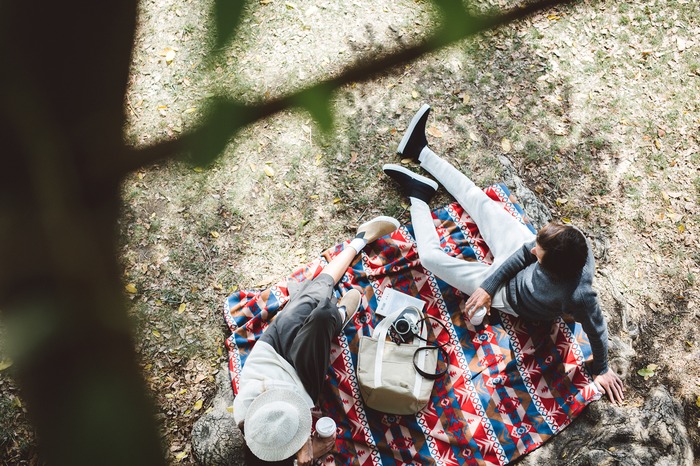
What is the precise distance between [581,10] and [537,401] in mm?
4882

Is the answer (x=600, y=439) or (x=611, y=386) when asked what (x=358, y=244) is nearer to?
(x=611, y=386)

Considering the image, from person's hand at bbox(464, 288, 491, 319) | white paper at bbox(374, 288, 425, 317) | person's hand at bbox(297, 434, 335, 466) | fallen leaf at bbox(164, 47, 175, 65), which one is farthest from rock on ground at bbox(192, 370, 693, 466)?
fallen leaf at bbox(164, 47, 175, 65)

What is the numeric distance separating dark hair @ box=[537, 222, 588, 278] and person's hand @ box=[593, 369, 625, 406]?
109 centimetres

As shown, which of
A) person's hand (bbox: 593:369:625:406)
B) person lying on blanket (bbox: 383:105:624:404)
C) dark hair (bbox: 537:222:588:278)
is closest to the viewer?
dark hair (bbox: 537:222:588:278)

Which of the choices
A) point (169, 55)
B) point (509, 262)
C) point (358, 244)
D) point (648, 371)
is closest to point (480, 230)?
point (509, 262)

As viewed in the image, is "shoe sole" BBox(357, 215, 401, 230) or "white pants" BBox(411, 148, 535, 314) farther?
"shoe sole" BBox(357, 215, 401, 230)

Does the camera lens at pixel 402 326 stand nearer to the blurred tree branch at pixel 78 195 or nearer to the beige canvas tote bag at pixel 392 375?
the beige canvas tote bag at pixel 392 375

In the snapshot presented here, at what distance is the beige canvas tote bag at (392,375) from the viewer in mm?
3992

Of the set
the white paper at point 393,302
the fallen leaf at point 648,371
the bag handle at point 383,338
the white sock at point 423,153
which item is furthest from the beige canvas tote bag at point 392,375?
the fallen leaf at point 648,371

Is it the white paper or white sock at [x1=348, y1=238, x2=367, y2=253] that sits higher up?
white sock at [x1=348, y1=238, x2=367, y2=253]

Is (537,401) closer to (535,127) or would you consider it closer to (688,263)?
(688,263)

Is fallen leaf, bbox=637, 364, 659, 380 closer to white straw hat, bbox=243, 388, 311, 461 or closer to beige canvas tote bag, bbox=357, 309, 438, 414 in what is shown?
beige canvas tote bag, bbox=357, 309, 438, 414

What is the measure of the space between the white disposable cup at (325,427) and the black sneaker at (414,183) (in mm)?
2248

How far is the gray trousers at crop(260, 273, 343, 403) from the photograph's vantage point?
12.2 feet
